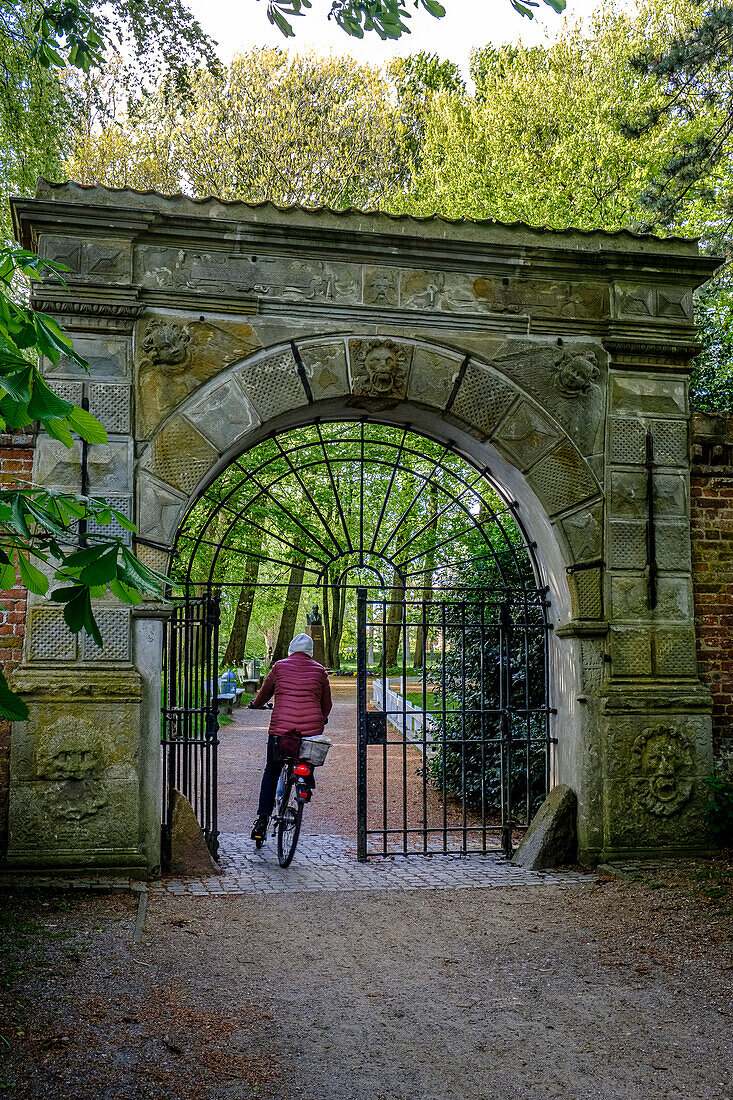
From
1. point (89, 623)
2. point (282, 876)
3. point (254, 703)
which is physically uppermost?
point (89, 623)

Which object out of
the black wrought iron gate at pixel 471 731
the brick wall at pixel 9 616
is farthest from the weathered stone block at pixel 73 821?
the black wrought iron gate at pixel 471 731

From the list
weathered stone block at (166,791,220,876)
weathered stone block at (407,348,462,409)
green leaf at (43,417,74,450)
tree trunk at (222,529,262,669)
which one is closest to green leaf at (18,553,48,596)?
green leaf at (43,417,74,450)

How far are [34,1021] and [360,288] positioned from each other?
17.5 feet

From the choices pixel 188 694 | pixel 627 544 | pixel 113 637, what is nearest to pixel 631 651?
pixel 627 544

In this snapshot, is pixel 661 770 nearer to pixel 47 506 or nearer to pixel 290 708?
pixel 290 708

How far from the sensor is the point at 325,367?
7.25 meters

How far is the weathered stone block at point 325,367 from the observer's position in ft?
23.7

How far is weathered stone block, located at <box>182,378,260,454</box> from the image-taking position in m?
6.99

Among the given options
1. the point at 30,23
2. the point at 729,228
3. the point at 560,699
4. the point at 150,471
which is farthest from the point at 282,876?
the point at 30,23

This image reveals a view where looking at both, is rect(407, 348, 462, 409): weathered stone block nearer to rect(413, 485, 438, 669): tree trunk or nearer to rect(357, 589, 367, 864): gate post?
rect(413, 485, 438, 669): tree trunk

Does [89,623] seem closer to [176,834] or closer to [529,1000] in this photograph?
[529,1000]

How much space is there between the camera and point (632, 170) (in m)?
16.3

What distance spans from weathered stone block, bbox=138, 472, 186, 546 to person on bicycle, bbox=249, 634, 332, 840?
4.93ft

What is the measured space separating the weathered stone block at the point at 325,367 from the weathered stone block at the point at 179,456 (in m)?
0.93
